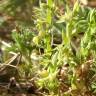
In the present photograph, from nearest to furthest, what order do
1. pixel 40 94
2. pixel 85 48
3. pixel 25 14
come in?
pixel 85 48
pixel 40 94
pixel 25 14

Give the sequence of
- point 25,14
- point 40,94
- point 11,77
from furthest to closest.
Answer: point 25,14 < point 11,77 < point 40,94

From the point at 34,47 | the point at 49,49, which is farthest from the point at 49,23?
the point at 34,47

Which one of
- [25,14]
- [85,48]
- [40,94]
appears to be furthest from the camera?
[25,14]

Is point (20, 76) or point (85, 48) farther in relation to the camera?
point (20, 76)

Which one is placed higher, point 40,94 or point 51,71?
point 51,71

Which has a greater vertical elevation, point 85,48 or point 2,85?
point 85,48

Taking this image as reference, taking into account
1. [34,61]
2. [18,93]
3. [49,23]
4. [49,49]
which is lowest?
[18,93]

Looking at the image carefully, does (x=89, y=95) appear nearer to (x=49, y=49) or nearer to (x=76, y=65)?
(x=76, y=65)

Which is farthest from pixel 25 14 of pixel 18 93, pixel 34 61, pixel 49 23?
pixel 49 23

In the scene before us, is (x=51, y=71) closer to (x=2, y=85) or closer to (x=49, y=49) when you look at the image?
(x=49, y=49)
